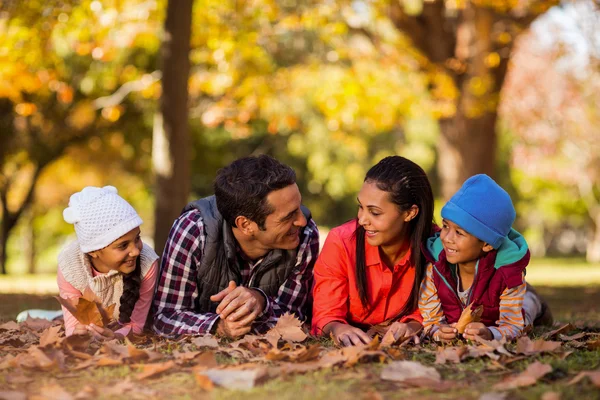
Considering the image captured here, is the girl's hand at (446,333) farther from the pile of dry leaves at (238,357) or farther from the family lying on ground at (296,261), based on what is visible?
the pile of dry leaves at (238,357)

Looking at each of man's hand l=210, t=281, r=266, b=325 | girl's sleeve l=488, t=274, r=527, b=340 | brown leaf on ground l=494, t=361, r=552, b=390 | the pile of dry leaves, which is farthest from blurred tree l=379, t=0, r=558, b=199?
brown leaf on ground l=494, t=361, r=552, b=390

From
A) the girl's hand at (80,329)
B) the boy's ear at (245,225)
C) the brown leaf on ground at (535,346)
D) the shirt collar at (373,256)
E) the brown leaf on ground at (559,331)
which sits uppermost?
the boy's ear at (245,225)

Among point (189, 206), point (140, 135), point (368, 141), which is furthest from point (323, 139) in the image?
point (189, 206)

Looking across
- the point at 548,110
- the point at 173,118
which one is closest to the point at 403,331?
the point at 173,118

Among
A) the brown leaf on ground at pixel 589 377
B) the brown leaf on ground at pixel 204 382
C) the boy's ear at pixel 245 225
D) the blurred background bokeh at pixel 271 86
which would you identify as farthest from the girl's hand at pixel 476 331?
the blurred background bokeh at pixel 271 86

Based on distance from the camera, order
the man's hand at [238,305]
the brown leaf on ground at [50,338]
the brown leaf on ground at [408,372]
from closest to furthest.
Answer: the brown leaf on ground at [408,372] < the brown leaf on ground at [50,338] < the man's hand at [238,305]

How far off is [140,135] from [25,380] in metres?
19.7

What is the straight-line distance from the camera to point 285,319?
4.29 m

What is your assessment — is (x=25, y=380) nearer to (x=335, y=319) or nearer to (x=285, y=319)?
(x=285, y=319)

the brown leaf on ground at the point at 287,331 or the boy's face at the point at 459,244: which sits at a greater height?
the boy's face at the point at 459,244

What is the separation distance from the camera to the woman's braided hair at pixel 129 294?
14.8ft

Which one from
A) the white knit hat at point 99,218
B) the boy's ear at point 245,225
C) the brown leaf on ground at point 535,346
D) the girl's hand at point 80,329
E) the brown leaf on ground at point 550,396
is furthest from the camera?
the boy's ear at point 245,225

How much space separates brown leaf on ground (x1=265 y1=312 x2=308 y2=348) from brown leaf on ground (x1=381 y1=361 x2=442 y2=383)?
2.85 ft

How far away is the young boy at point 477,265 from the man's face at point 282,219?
0.80 meters
